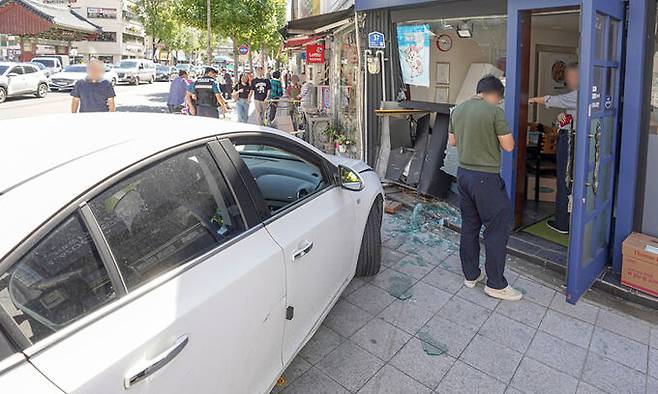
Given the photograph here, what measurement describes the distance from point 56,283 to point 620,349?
339cm

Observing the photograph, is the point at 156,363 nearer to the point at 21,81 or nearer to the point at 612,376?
the point at 612,376

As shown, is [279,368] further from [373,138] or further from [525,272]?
[373,138]

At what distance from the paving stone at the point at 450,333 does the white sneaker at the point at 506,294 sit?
22.8 inches

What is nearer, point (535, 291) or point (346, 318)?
point (346, 318)

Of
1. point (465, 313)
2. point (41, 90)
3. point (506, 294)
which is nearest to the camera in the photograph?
point (465, 313)

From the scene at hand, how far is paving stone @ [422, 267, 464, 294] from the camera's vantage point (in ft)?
13.7

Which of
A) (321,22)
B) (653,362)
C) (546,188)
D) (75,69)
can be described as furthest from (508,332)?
(75,69)

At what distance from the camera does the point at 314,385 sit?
2.89 m

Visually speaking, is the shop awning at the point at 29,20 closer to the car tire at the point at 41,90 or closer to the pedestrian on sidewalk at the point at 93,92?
the car tire at the point at 41,90

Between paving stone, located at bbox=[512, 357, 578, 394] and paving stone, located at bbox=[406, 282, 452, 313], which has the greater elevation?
paving stone, located at bbox=[406, 282, 452, 313]

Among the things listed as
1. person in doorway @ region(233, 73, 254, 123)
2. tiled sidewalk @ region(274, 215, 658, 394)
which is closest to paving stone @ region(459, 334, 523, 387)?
tiled sidewalk @ region(274, 215, 658, 394)

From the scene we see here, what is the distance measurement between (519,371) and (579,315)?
0.99 meters

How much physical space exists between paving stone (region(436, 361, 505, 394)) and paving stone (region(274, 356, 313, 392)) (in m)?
0.81

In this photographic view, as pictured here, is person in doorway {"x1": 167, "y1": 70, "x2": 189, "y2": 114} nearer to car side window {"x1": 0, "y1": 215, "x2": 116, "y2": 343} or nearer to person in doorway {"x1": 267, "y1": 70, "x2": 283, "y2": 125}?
person in doorway {"x1": 267, "y1": 70, "x2": 283, "y2": 125}
